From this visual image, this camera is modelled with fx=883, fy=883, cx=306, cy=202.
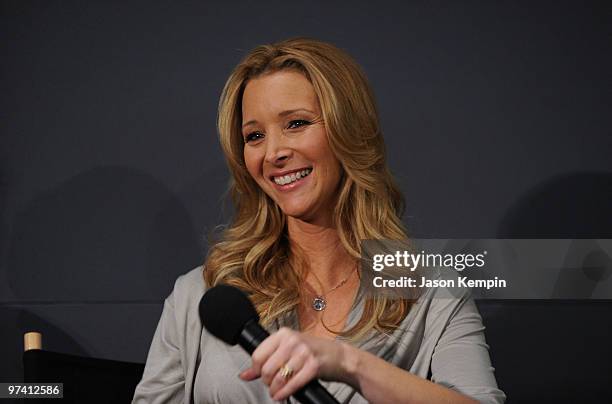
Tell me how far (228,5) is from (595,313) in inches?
40.1

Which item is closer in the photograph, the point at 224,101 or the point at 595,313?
the point at 224,101

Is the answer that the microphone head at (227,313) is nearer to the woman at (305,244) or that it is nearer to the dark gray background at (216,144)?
the woman at (305,244)

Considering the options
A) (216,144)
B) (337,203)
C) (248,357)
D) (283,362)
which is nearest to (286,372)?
(283,362)

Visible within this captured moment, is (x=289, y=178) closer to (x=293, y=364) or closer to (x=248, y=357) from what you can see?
(x=248, y=357)

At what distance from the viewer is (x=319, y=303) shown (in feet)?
A: 4.85

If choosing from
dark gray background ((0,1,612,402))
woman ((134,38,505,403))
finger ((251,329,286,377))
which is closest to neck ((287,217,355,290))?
woman ((134,38,505,403))

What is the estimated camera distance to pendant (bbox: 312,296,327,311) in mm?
1474

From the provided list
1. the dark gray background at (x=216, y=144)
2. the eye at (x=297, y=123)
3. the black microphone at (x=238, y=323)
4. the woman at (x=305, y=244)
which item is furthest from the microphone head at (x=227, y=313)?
the dark gray background at (x=216, y=144)

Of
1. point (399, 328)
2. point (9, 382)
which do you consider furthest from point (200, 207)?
point (399, 328)

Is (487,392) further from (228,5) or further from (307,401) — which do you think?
(228,5)

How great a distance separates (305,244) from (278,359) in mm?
717

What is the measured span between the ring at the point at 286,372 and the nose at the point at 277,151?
2.09 ft

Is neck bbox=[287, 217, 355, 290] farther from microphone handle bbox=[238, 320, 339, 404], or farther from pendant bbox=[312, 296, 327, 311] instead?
microphone handle bbox=[238, 320, 339, 404]

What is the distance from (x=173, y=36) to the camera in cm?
193
